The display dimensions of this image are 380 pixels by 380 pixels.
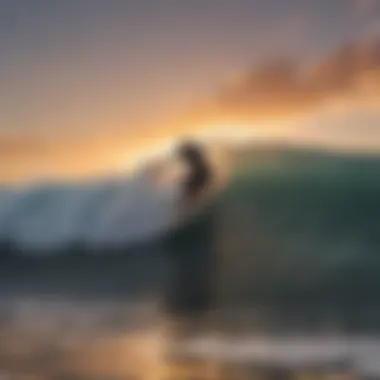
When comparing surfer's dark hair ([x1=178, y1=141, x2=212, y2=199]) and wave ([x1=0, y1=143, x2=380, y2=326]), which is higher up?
surfer's dark hair ([x1=178, y1=141, x2=212, y2=199])

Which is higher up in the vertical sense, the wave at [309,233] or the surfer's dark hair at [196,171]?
the surfer's dark hair at [196,171]

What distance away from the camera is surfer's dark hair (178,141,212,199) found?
0.74 meters

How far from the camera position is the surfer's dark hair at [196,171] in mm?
735

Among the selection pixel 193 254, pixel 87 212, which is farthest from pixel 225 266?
pixel 87 212

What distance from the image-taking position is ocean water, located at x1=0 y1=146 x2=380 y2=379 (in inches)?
28.5

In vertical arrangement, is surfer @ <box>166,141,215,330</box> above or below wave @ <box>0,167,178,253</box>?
below

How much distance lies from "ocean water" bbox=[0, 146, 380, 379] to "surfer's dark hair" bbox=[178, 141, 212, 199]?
2 cm

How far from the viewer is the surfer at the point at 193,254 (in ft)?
2.39

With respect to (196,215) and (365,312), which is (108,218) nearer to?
(196,215)

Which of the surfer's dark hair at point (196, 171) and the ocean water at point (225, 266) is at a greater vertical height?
the surfer's dark hair at point (196, 171)

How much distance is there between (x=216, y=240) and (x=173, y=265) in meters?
0.05

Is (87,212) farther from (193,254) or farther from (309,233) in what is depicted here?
(309,233)

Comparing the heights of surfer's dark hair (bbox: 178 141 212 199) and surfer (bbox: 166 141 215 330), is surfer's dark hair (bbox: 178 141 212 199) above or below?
above

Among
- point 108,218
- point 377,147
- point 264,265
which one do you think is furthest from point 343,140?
point 108,218
